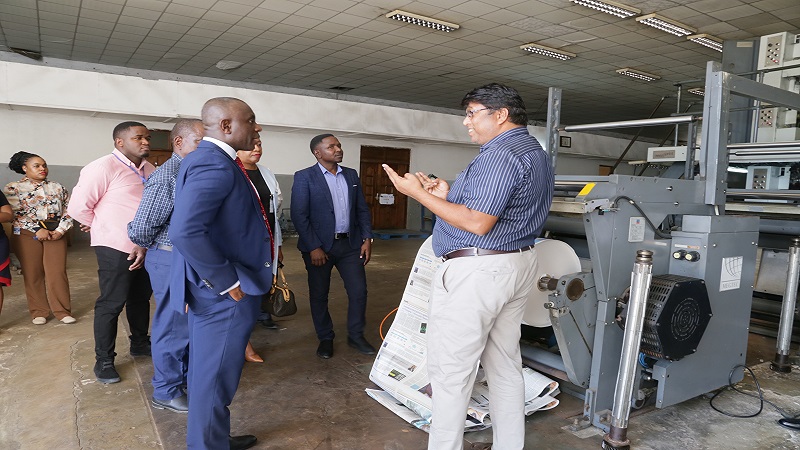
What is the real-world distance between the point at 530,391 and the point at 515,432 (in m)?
0.67

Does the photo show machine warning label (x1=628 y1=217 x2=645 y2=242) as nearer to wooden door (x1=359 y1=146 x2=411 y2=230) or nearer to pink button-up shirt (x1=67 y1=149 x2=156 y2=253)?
pink button-up shirt (x1=67 y1=149 x2=156 y2=253)

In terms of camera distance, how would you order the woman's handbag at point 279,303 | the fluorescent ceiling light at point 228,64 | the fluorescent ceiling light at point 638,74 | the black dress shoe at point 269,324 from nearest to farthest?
1. the woman's handbag at point 279,303
2. the black dress shoe at point 269,324
3. the fluorescent ceiling light at point 638,74
4. the fluorescent ceiling light at point 228,64

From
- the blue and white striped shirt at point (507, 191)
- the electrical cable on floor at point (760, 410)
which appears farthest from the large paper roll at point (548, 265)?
the electrical cable on floor at point (760, 410)

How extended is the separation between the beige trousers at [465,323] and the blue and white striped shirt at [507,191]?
7cm

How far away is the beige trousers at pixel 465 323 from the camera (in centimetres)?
177

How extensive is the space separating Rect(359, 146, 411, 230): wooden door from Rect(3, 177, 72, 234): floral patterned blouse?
7493 mm

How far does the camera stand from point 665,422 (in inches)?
98.4

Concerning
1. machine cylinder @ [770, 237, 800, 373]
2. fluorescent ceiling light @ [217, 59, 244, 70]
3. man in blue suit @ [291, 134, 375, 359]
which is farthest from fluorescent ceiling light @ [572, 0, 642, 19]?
fluorescent ceiling light @ [217, 59, 244, 70]

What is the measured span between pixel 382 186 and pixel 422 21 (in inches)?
198

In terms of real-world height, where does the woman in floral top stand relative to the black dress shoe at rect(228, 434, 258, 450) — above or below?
above

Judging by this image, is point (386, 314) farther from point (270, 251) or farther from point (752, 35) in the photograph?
point (752, 35)

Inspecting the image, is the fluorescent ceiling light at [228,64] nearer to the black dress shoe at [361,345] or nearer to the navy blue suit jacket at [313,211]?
the navy blue suit jacket at [313,211]

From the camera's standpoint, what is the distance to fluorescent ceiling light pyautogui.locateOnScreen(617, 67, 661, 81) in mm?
8967

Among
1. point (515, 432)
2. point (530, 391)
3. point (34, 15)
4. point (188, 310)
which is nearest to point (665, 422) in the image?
point (530, 391)
